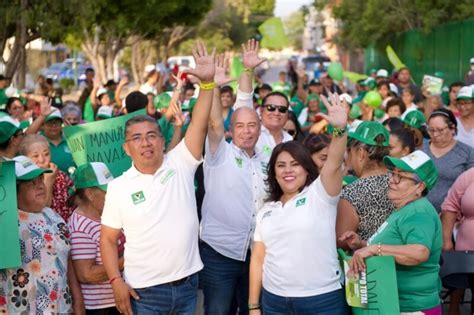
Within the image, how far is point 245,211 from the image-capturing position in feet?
20.1

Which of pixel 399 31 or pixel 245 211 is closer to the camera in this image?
pixel 245 211

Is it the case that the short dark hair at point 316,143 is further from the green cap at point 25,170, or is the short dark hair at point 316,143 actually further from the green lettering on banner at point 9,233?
the green lettering on banner at point 9,233

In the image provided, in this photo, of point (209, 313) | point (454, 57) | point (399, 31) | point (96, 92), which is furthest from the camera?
point (399, 31)

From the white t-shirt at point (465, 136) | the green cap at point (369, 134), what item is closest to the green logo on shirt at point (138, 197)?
the green cap at point (369, 134)

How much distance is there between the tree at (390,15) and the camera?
90.3 ft

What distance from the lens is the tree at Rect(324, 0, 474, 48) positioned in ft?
90.3

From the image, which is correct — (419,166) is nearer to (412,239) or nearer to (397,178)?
(397,178)

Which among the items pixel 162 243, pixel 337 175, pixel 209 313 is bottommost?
pixel 209 313

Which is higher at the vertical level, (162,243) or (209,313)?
(162,243)

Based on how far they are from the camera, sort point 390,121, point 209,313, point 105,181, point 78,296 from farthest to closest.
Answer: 1. point 390,121
2. point 209,313
3. point 105,181
4. point 78,296

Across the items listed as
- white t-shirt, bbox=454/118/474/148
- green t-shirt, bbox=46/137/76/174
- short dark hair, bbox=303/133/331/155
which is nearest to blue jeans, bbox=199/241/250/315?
short dark hair, bbox=303/133/331/155

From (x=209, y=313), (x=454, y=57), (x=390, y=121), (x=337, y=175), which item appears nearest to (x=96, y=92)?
(x=390, y=121)

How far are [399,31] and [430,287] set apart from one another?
30.8 meters

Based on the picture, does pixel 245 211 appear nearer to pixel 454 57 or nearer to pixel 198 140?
pixel 198 140
